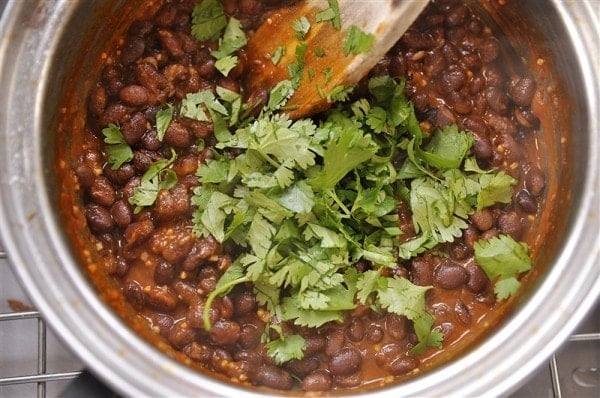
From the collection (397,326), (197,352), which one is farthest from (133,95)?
(397,326)

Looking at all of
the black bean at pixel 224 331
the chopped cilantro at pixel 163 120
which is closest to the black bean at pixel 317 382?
the black bean at pixel 224 331

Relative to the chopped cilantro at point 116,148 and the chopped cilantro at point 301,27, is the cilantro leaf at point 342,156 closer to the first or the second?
the chopped cilantro at point 301,27

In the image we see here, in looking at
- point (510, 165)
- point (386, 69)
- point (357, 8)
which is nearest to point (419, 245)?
point (510, 165)

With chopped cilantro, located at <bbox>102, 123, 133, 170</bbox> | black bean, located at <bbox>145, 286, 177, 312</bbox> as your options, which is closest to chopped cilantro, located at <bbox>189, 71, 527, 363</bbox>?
black bean, located at <bbox>145, 286, 177, 312</bbox>

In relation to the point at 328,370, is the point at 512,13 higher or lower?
higher

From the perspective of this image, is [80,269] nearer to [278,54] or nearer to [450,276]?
[278,54]

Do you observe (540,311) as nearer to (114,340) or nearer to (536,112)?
(536,112)
